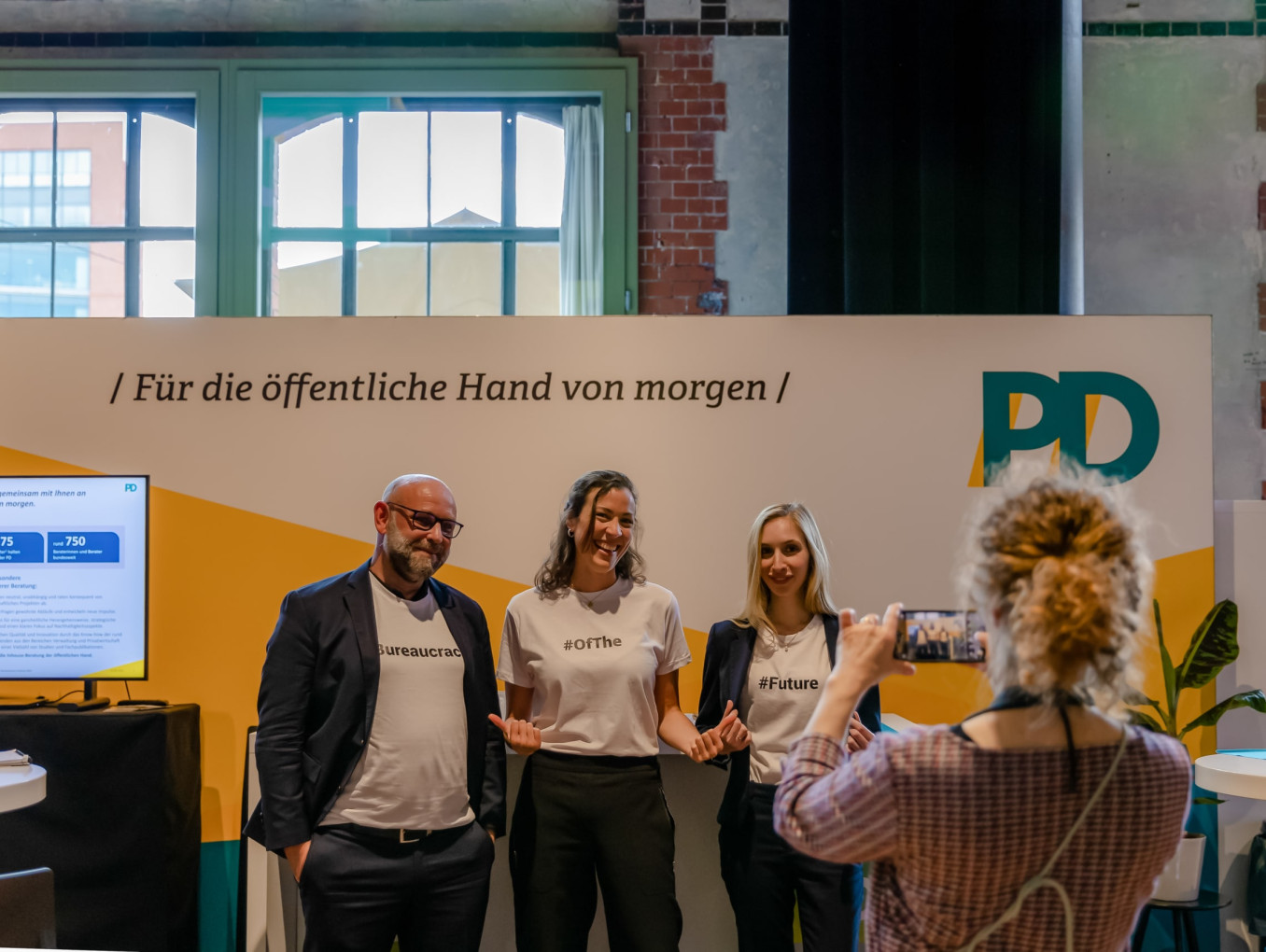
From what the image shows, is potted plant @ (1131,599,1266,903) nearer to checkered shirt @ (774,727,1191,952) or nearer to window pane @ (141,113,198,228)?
checkered shirt @ (774,727,1191,952)

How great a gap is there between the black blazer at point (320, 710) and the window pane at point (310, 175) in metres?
3.27

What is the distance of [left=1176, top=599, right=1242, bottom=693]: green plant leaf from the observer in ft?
10.4

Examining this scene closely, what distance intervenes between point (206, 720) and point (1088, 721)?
2891 mm

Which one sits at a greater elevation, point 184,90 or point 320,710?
point 184,90

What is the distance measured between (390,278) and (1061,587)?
4503mm

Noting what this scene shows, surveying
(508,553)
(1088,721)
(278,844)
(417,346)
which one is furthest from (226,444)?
(1088,721)

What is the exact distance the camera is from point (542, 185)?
522cm

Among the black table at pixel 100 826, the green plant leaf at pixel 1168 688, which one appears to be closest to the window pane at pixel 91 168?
the black table at pixel 100 826

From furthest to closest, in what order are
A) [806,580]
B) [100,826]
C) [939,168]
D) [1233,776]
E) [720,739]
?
1. [939,168]
2. [100,826]
3. [1233,776]
4. [806,580]
5. [720,739]

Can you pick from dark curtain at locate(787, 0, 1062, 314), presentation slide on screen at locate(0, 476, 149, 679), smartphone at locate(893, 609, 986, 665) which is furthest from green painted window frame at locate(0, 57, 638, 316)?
smartphone at locate(893, 609, 986, 665)

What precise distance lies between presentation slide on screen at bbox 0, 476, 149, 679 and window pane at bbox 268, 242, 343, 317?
6.83 feet

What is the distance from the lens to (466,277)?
521cm

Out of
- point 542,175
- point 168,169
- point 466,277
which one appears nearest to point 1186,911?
point 466,277

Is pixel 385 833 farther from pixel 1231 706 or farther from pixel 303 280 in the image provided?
pixel 303 280
